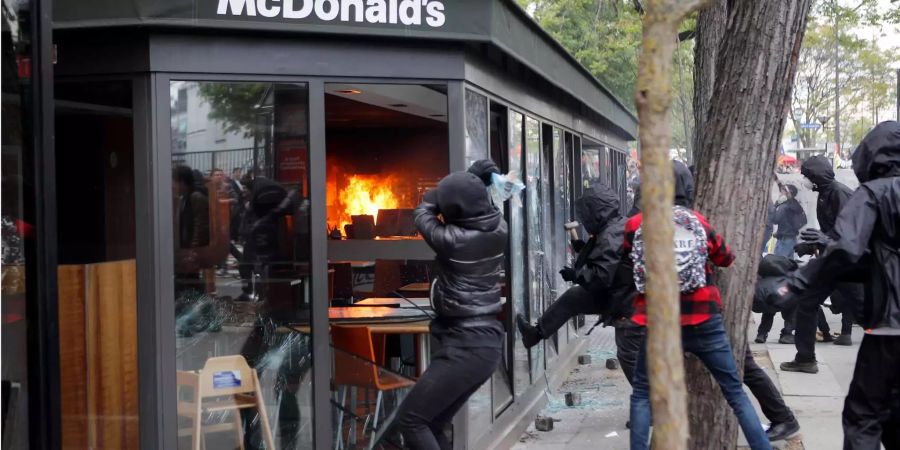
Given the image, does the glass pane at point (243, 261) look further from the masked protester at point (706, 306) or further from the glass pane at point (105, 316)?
the masked protester at point (706, 306)

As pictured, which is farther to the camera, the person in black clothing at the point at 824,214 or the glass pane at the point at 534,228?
the glass pane at the point at 534,228

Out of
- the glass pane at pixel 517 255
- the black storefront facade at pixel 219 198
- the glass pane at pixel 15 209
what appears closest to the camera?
the glass pane at pixel 15 209

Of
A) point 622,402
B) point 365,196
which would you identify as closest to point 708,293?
point 622,402

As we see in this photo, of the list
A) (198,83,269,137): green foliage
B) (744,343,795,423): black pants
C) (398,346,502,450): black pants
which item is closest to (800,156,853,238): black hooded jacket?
(744,343,795,423): black pants

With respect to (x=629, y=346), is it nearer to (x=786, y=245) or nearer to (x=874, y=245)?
(x=874, y=245)

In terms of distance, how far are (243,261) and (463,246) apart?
1.35 m

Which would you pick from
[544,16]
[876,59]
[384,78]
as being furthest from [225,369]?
[876,59]

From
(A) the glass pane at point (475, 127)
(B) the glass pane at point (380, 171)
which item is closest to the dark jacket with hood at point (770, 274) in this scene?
(A) the glass pane at point (475, 127)

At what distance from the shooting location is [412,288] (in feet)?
31.1

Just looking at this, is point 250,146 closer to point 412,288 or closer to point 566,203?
point 412,288

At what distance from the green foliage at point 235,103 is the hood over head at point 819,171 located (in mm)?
5315

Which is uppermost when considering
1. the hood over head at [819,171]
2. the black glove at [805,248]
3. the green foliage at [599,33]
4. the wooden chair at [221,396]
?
the green foliage at [599,33]

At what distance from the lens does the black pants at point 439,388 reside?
17.5 ft

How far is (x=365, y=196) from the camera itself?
1253 cm
